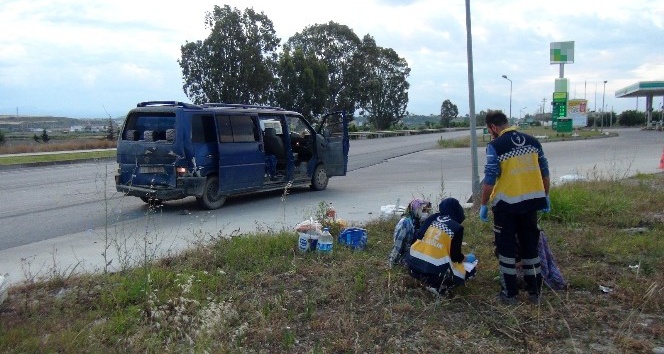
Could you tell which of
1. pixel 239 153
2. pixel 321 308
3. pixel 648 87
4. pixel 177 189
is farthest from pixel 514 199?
pixel 648 87

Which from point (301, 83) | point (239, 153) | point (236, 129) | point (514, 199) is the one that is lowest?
point (514, 199)

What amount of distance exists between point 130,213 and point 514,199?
780cm

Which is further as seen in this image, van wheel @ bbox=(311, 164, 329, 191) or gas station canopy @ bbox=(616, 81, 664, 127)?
gas station canopy @ bbox=(616, 81, 664, 127)

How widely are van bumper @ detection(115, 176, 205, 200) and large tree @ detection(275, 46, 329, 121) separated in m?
34.0

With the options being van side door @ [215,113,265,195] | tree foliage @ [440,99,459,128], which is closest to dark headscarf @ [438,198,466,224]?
van side door @ [215,113,265,195]

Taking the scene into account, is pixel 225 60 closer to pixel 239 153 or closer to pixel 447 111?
pixel 239 153

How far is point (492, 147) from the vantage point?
5.53 m

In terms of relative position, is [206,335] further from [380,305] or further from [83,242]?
[83,242]

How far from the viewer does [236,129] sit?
39.1ft

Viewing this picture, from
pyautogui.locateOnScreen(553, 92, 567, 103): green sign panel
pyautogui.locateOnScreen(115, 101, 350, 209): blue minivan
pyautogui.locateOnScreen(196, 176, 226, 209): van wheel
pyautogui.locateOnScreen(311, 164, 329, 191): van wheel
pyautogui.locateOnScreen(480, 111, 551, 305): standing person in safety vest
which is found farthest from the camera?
pyautogui.locateOnScreen(553, 92, 567, 103): green sign panel

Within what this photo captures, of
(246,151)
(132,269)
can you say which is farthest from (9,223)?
(132,269)

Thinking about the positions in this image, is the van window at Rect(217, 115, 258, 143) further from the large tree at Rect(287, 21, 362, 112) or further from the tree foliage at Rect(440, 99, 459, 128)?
the tree foliage at Rect(440, 99, 459, 128)

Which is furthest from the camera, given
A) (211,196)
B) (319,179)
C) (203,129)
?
(319,179)

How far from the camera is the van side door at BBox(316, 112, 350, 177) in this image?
14.3 meters
